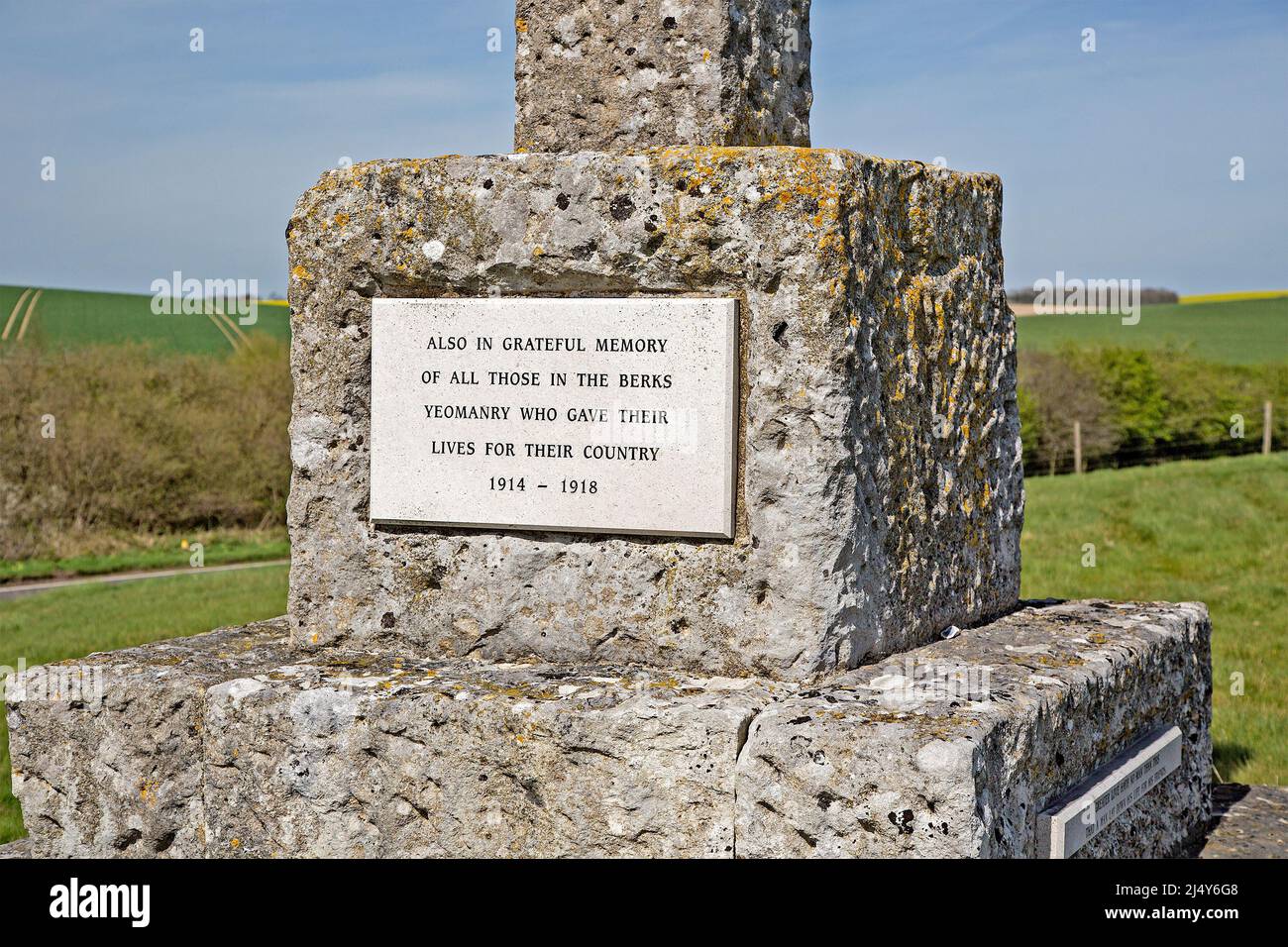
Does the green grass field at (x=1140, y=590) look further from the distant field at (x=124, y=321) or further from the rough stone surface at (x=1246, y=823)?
the distant field at (x=124, y=321)

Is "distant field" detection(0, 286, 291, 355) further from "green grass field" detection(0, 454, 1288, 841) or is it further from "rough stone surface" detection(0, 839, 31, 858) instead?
"rough stone surface" detection(0, 839, 31, 858)

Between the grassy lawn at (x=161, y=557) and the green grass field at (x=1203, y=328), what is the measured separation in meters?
22.7

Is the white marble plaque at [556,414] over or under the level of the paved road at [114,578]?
over

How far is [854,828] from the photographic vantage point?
3.16m

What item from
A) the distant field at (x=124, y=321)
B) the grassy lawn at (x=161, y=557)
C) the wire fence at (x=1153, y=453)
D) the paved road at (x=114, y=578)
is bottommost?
the paved road at (x=114, y=578)

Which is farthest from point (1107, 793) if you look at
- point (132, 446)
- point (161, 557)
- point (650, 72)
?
point (132, 446)

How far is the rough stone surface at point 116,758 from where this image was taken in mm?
3758

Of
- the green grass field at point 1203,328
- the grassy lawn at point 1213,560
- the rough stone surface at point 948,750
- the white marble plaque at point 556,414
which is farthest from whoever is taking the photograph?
the green grass field at point 1203,328

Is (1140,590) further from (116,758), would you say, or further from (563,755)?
(116,758)

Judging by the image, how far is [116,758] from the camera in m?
3.79

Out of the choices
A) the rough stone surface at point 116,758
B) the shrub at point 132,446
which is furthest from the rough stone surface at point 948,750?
the shrub at point 132,446

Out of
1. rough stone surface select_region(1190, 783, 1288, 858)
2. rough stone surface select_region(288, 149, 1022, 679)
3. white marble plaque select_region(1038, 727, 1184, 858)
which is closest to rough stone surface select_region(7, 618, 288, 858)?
rough stone surface select_region(288, 149, 1022, 679)

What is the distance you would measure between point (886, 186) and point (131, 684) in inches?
104
